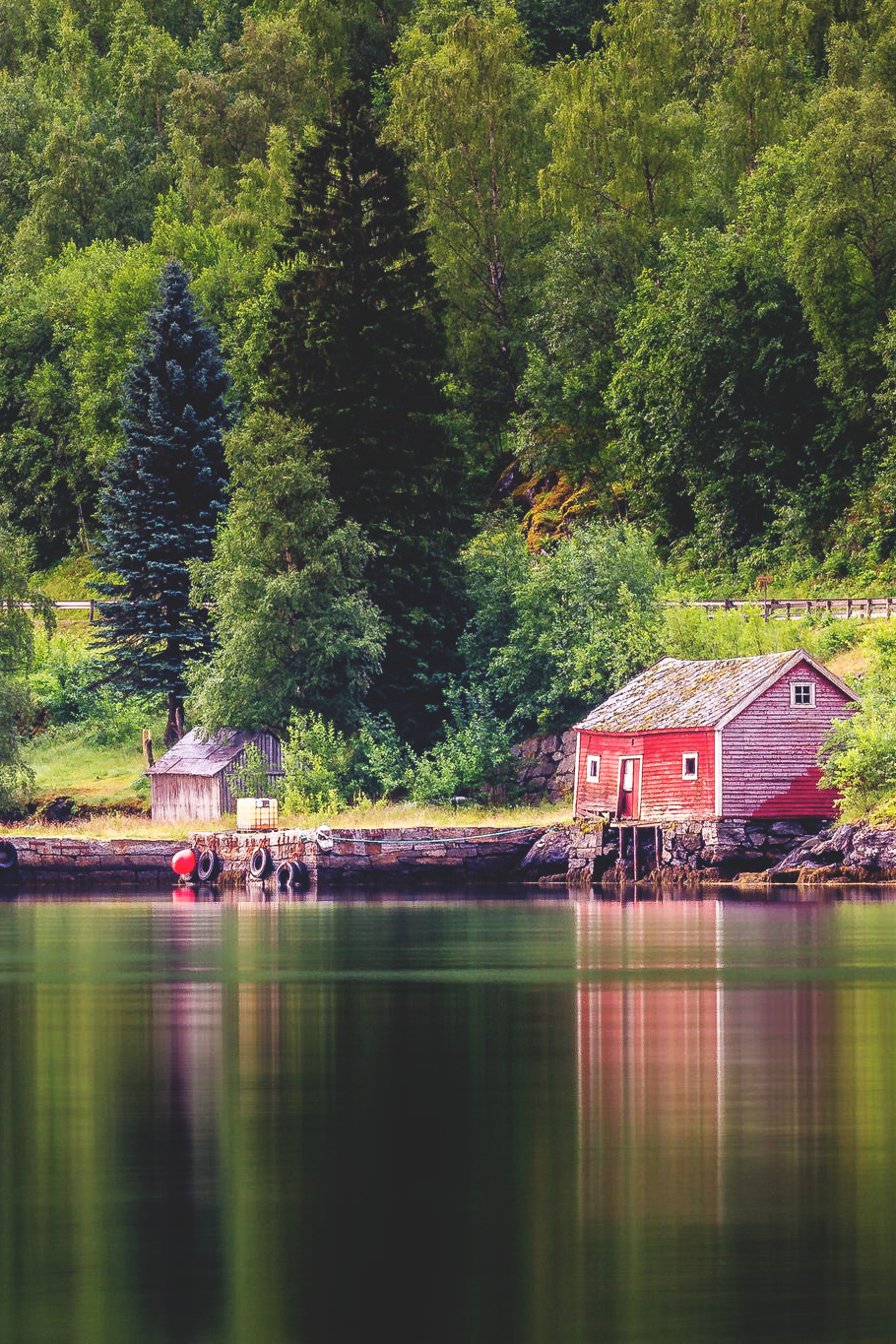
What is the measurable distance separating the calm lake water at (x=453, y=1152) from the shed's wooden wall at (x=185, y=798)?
34024mm

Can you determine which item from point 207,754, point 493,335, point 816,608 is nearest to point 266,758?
point 207,754

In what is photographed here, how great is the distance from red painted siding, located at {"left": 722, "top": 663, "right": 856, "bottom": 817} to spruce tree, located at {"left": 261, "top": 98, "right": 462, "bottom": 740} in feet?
54.8

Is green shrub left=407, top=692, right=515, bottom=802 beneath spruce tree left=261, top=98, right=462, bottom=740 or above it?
beneath

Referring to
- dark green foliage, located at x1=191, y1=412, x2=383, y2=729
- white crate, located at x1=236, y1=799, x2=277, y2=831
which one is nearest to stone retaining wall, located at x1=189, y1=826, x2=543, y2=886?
white crate, located at x1=236, y1=799, x2=277, y2=831

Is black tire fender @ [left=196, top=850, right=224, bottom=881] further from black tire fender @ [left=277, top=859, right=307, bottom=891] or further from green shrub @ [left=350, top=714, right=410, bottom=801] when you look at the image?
green shrub @ [left=350, top=714, right=410, bottom=801]

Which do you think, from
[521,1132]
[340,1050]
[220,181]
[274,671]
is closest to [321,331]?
[274,671]

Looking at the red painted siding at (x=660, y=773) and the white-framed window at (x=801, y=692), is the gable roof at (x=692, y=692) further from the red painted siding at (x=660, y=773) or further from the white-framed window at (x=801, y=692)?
the white-framed window at (x=801, y=692)

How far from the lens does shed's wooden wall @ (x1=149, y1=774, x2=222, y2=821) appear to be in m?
73.2

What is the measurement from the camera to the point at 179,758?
74562 mm

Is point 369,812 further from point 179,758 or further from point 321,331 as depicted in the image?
point 321,331

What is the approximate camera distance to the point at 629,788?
67062 millimetres

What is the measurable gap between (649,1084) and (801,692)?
136ft

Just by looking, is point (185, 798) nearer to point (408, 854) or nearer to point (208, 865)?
point (208, 865)

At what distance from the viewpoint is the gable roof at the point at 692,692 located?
6456 cm
